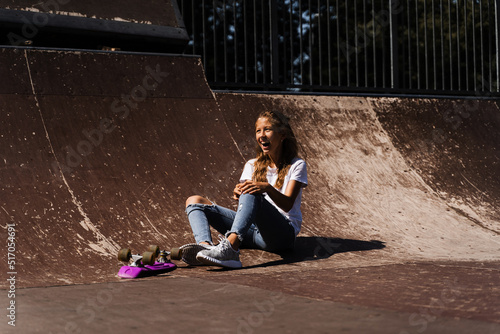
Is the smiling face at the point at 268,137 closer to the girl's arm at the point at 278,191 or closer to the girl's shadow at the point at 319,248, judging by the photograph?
the girl's arm at the point at 278,191

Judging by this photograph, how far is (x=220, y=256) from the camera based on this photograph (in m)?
4.12

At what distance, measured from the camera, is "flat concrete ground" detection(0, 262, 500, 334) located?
8.29 feet

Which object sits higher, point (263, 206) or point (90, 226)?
point (263, 206)

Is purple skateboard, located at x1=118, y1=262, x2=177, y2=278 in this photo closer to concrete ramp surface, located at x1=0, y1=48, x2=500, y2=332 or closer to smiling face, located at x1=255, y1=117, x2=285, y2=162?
concrete ramp surface, located at x1=0, y1=48, x2=500, y2=332

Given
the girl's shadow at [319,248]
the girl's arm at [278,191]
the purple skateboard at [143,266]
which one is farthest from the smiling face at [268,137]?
the purple skateboard at [143,266]

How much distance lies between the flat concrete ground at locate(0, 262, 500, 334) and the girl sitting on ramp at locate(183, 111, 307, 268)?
0.89 ft

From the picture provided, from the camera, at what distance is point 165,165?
19.6 ft

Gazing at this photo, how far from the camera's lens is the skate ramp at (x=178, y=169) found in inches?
190

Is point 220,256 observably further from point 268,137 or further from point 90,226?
point 90,226

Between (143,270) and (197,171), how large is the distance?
217cm

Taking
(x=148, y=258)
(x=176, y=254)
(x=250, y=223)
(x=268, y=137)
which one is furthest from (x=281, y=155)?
(x=148, y=258)

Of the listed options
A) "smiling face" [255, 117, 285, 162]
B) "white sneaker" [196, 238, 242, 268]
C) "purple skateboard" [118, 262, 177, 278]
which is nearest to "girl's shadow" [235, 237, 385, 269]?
"white sneaker" [196, 238, 242, 268]

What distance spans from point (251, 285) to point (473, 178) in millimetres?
4553

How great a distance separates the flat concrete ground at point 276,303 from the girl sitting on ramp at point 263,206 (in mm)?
270
